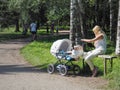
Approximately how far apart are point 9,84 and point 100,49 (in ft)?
10.5

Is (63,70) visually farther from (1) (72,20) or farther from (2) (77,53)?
(1) (72,20)

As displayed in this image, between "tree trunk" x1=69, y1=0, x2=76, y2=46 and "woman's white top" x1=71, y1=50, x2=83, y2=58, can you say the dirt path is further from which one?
"tree trunk" x1=69, y1=0, x2=76, y2=46

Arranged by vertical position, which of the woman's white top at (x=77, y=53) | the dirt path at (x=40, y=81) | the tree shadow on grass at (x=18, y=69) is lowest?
the tree shadow on grass at (x=18, y=69)

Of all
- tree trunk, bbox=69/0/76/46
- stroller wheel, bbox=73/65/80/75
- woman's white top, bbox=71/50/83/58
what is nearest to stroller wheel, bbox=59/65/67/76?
stroller wheel, bbox=73/65/80/75

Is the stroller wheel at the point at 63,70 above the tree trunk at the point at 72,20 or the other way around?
the other way around

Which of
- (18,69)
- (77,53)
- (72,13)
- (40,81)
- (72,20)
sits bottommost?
(18,69)

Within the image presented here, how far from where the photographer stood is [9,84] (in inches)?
456

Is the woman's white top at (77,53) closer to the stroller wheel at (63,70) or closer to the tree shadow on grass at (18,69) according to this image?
the stroller wheel at (63,70)

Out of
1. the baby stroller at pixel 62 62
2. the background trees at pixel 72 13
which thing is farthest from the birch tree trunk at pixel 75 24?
the baby stroller at pixel 62 62

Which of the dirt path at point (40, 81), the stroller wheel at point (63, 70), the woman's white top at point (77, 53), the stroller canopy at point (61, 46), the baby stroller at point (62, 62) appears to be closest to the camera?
the dirt path at point (40, 81)

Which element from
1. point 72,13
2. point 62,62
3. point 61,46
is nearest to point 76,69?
point 62,62

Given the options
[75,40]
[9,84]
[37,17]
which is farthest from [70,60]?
[37,17]

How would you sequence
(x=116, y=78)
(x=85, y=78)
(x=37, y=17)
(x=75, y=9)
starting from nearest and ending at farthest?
(x=116, y=78), (x=85, y=78), (x=75, y=9), (x=37, y=17)

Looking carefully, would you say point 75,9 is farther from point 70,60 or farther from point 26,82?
point 26,82
